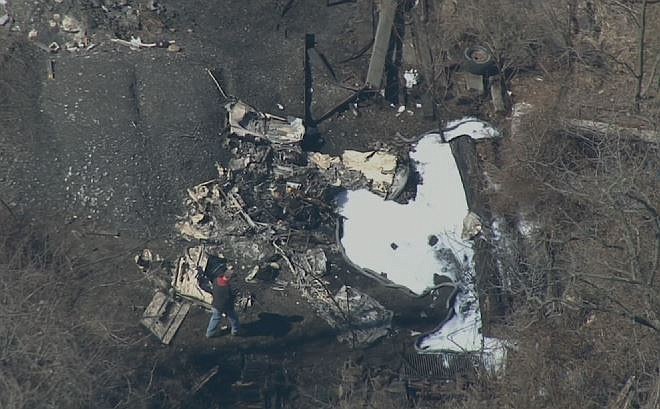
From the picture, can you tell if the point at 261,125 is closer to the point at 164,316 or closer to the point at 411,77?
the point at 411,77

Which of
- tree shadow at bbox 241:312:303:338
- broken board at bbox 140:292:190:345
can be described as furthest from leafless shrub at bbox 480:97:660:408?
broken board at bbox 140:292:190:345

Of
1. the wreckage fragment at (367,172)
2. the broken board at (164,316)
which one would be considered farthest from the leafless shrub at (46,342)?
the wreckage fragment at (367,172)

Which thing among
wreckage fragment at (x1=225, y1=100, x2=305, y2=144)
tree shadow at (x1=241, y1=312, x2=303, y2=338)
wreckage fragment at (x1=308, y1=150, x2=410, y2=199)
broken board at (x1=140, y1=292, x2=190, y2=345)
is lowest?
tree shadow at (x1=241, y1=312, x2=303, y2=338)

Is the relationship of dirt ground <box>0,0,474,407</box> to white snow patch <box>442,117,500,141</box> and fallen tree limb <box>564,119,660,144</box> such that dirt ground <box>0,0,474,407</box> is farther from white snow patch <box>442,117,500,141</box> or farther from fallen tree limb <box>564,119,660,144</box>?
fallen tree limb <box>564,119,660,144</box>

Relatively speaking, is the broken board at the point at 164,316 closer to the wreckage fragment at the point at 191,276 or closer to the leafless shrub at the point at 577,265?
the wreckage fragment at the point at 191,276

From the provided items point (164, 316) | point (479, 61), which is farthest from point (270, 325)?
point (479, 61)

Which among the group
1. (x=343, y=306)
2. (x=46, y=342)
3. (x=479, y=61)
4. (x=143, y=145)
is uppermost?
(x=479, y=61)
